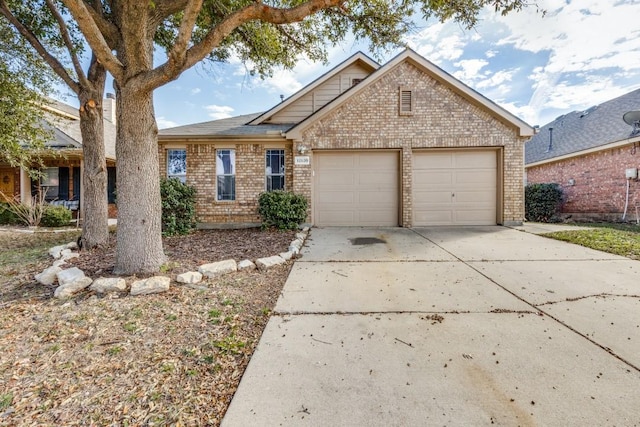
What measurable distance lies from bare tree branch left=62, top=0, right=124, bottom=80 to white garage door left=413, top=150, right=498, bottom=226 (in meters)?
7.70

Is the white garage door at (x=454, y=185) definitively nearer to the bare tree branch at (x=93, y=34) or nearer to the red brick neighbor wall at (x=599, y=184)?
the red brick neighbor wall at (x=599, y=184)

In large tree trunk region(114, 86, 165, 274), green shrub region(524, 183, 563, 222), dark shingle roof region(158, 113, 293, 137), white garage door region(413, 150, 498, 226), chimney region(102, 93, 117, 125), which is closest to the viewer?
large tree trunk region(114, 86, 165, 274)

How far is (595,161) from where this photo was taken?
11812mm

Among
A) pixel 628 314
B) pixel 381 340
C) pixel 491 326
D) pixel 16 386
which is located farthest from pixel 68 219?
pixel 628 314

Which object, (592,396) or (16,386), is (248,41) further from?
(592,396)

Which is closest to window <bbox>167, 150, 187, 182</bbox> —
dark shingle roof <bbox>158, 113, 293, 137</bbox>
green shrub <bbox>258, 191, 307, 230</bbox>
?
dark shingle roof <bbox>158, 113, 293, 137</bbox>

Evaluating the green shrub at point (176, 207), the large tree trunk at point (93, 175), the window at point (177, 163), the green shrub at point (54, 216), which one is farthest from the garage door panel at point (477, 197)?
the green shrub at point (54, 216)

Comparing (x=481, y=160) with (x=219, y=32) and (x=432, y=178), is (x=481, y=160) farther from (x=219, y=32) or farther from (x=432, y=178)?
(x=219, y=32)

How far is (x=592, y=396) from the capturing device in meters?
1.86

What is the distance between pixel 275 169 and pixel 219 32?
5406mm

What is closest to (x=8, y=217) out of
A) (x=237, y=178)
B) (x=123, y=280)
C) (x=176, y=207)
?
(x=176, y=207)

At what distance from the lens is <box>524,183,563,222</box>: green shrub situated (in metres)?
11.3

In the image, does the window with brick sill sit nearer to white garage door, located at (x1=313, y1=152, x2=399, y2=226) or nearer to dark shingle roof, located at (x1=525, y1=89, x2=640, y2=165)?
white garage door, located at (x1=313, y1=152, x2=399, y2=226)

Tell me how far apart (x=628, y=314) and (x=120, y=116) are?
21.7ft
